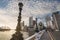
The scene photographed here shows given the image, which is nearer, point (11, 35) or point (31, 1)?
point (11, 35)

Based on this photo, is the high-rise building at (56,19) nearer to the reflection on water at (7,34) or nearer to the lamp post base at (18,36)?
the reflection on water at (7,34)

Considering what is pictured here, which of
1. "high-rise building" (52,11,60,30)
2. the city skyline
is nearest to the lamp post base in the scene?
the city skyline

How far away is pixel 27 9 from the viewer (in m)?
4.20

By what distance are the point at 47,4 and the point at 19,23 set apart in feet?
3.32

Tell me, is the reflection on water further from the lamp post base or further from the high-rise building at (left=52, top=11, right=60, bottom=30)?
the high-rise building at (left=52, top=11, right=60, bottom=30)

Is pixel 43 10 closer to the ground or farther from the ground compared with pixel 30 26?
farther from the ground

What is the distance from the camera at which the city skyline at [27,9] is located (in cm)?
411

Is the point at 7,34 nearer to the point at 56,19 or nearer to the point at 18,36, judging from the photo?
the point at 18,36

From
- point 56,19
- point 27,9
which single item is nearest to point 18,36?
point 27,9

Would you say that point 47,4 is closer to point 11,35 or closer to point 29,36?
point 29,36

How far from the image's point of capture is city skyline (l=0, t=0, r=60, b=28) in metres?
4.11

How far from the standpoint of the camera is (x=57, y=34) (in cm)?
407

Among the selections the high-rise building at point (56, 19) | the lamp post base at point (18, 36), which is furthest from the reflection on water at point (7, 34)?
the high-rise building at point (56, 19)

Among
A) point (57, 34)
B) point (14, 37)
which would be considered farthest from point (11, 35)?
point (57, 34)
